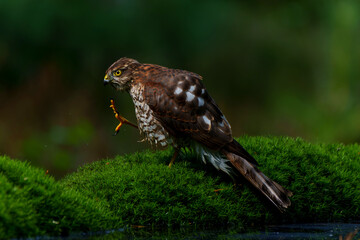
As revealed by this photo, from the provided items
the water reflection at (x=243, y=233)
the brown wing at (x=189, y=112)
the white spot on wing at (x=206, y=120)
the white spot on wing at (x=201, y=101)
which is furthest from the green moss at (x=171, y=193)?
the white spot on wing at (x=201, y=101)

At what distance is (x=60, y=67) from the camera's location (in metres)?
8.60

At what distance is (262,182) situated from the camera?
184 inches

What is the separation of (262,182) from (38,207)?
6.41 ft

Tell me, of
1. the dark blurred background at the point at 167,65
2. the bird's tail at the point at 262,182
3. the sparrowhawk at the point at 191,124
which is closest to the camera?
the bird's tail at the point at 262,182

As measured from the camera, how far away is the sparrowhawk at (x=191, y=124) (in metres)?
4.73

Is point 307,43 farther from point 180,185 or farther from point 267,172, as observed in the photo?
point 180,185

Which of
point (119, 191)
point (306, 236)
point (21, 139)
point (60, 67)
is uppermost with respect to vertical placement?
point (306, 236)

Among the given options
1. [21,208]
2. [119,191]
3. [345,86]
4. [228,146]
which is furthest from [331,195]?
[345,86]

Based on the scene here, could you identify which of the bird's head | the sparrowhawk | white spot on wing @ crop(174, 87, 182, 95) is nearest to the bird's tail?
the sparrowhawk

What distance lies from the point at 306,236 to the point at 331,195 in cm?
112

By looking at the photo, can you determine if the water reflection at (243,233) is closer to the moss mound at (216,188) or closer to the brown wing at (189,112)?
the moss mound at (216,188)

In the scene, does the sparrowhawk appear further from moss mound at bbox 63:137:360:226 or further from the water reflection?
the water reflection

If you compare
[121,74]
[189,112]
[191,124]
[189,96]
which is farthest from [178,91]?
[121,74]

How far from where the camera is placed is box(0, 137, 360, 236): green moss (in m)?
3.81
